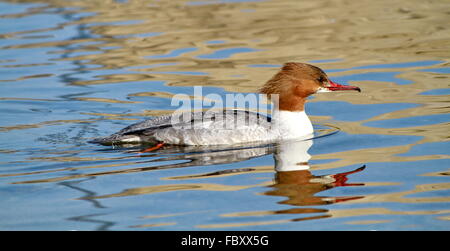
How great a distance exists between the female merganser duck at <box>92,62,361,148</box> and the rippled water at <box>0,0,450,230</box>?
0.78 ft

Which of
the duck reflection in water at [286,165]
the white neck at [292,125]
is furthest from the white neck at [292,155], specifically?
the white neck at [292,125]

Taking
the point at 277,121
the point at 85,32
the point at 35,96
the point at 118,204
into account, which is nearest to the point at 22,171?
the point at 118,204

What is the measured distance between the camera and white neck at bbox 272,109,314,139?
954cm

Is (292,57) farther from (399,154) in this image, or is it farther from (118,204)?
(118,204)

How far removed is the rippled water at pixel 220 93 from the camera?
6.83 meters

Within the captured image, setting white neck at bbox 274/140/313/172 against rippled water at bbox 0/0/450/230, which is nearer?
rippled water at bbox 0/0/450/230

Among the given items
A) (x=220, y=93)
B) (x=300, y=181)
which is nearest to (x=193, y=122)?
(x=300, y=181)

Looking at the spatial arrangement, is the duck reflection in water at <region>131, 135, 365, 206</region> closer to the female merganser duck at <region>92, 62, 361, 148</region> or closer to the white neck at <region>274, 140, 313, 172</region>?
the white neck at <region>274, 140, 313, 172</region>

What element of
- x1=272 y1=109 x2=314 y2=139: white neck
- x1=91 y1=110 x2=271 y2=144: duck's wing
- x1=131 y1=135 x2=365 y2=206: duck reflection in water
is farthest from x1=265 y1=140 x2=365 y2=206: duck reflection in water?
x1=91 y1=110 x2=271 y2=144: duck's wing

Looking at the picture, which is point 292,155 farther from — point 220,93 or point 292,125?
point 220,93

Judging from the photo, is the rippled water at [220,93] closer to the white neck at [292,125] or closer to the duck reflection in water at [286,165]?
the duck reflection in water at [286,165]

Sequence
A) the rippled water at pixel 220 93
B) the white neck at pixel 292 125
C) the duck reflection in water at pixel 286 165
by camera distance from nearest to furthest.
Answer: the rippled water at pixel 220 93 < the duck reflection in water at pixel 286 165 < the white neck at pixel 292 125

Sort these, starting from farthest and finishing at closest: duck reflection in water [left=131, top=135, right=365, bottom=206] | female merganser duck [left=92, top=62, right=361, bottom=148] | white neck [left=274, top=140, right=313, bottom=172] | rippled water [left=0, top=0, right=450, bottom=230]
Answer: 1. female merganser duck [left=92, top=62, right=361, bottom=148]
2. white neck [left=274, top=140, right=313, bottom=172]
3. duck reflection in water [left=131, top=135, right=365, bottom=206]
4. rippled water [left=0, top=0, right=450, bottom=230]

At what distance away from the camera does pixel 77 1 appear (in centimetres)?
2020
